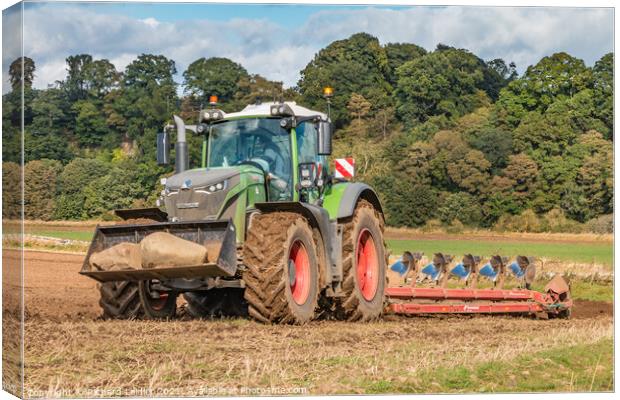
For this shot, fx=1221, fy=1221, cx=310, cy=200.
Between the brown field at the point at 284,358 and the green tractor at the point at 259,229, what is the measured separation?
482 millimetres

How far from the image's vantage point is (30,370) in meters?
9.64

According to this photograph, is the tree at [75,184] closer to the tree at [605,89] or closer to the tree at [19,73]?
the tree at [19,73]

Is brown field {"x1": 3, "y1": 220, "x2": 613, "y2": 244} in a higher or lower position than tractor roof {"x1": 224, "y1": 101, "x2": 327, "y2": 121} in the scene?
lower

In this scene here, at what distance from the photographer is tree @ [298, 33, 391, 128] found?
55.3 ft

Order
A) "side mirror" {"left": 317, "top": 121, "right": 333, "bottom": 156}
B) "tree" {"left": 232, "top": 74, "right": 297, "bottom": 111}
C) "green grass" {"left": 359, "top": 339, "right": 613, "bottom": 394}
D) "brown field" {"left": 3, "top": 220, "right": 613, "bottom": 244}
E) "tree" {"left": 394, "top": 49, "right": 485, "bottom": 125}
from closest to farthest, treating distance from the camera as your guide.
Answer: "green grass" {"left": 359, "top": 339, "right": 613, "bottom": 394}, "brown field" {"left": 3, "top": 220, "right": 613, "bottom": 244}, "side mirror" {"left": 317, "top": 121, "right": 333, "bottom": 156}, "tree" {"left": 232, "top": 74, "right": 297, "bottom": 111}, "tree" {"left": 394, "top": 49, "right": 485, "bottom": 125}

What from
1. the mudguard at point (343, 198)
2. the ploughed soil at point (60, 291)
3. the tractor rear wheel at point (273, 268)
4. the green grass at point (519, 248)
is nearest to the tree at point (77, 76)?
the ploughed soil at point (60, 291)

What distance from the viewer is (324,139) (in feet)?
45.9

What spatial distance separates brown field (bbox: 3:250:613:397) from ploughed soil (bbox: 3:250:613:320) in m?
0.62

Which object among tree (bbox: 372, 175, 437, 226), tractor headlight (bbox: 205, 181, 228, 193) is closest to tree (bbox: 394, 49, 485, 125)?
tree (bbox: 372, 175, 437, 226)

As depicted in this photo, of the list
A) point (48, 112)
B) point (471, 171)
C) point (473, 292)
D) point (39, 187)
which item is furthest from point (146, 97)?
point (471, 171)

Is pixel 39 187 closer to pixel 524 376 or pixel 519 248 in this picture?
pixel 524 376

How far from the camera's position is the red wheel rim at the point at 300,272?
44.9 feet

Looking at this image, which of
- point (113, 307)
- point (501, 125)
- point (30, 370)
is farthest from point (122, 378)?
point (501, 125)

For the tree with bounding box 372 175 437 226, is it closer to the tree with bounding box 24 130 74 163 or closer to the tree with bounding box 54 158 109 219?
the tree with bounding box 54 158 109 219
